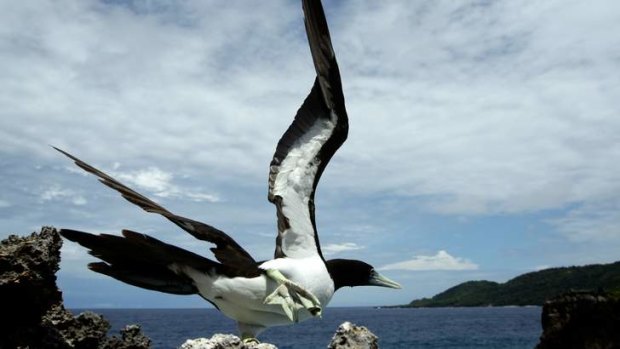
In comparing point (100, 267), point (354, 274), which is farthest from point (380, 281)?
point (100, 267)

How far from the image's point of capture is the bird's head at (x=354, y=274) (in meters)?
8.78

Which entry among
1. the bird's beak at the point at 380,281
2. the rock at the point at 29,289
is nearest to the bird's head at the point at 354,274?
the bird's beak at the point at 380,281

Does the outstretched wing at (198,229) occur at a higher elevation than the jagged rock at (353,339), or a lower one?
higher

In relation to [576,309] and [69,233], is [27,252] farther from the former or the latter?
[576,309]

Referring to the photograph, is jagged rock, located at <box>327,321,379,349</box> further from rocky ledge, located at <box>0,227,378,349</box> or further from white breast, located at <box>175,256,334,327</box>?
white breast, located at <box>175,256,334,327</box>

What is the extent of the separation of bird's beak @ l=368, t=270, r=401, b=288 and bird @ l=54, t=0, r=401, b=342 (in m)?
0.43

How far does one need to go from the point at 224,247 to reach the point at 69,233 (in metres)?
1.77

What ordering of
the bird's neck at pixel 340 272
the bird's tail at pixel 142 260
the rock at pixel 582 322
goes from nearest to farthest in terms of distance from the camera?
the bird's tail at pixel 142 260, the bird's neck at pixel 340 272, the rock at pixel 582 322

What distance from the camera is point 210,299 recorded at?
780cm

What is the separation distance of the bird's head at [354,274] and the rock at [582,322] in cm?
539

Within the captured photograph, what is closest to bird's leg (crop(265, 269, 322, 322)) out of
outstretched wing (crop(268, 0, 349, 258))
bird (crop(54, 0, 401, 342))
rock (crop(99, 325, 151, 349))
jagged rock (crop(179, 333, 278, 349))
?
bird (crop(54, 0, 401, 342))

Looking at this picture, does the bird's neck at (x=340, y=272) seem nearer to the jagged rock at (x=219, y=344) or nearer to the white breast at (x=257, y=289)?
the white breast at (x=257, y=289)

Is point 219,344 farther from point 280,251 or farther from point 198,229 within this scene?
point 280,251

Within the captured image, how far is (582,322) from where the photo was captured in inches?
506
